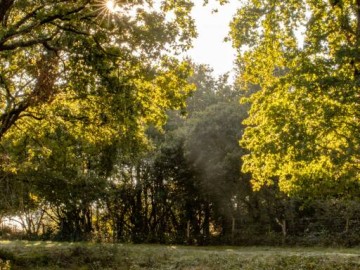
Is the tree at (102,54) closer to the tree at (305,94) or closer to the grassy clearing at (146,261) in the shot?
the tree at (305,94)

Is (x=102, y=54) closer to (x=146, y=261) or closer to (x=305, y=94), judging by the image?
(x=305, y=94)

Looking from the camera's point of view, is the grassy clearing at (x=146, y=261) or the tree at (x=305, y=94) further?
the grassy clearing at (x=146, y=261)

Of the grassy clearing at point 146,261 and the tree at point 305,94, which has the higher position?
the tree at point 305,94

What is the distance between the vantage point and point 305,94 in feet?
64.6

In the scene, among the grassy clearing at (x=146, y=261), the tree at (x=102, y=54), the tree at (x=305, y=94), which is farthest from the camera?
the grassy clearing at (x=146, y=261)

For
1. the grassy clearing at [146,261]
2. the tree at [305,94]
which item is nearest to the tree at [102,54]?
the tree at [305,94]

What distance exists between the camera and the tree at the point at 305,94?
60.0 feet

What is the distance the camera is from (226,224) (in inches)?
1961

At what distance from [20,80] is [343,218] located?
33641mm

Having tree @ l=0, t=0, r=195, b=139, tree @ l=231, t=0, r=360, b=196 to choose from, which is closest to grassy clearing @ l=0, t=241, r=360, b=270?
tree @ l=231, t=0, r=360, b=196

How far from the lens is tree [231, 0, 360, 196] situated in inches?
720

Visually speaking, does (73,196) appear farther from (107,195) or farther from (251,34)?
(107,195)

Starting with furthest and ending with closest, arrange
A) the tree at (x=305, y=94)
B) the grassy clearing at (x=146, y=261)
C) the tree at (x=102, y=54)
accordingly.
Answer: the grassy clearing at (x=146, y=261) → the tree at (x=305, y=94) → the tree at (x=102, y=54)

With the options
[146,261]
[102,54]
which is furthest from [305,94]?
[146,261]
